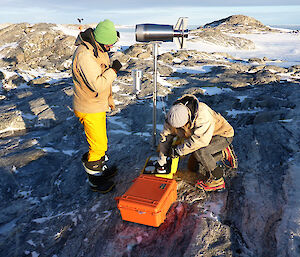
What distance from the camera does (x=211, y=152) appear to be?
365 cm

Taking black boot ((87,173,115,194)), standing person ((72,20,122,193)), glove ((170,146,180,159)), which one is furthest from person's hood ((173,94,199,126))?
black boot ((87,173,115,194))

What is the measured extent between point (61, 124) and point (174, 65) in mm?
9399

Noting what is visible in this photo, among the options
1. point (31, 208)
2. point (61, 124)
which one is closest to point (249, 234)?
point (31, 208)

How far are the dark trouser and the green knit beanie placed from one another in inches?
80.8

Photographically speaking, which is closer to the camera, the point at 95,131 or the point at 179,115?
the point at 179,115

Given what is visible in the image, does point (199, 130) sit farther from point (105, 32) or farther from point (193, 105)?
point (105, 32)

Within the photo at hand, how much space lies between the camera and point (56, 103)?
26.8 ft

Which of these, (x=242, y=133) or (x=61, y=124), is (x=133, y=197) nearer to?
(x=242, y=133)

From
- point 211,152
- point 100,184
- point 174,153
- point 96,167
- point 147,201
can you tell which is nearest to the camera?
point 147,201

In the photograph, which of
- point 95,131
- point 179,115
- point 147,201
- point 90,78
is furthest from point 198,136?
point 90,78

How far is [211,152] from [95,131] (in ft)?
5.90

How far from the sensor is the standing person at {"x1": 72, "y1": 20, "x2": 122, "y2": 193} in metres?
3.26

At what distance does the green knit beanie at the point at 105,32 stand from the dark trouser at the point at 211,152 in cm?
205

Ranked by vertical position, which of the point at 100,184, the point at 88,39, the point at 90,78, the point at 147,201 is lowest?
the point at 100,184
